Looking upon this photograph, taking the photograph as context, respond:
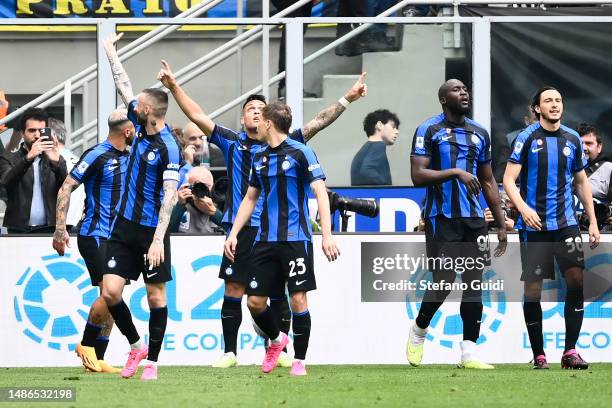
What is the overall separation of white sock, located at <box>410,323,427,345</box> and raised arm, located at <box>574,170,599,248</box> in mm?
Result: 1510

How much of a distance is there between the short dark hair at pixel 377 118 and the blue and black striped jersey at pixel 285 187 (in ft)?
9.85

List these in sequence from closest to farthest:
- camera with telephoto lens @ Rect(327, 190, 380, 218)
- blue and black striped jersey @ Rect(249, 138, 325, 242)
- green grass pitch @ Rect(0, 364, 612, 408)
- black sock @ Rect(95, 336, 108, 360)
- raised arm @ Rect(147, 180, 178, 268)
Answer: green grass pitch @ Rect(0, 364, 612, 408) < raised arm @ Rect(147, 180, 178, 268) < blue and black striped jersey @ Rect(249, 138, 325, 242) < black sock @ Rect(95, 336, 108, 360) < camera with telephoto lens @ Rect(327, 190, 380, 218)

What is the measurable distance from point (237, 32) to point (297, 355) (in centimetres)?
453

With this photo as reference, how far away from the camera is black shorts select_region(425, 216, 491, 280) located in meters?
11.7

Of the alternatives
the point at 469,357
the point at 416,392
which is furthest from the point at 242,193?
the point at 416,392

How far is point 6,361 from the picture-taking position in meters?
13.1

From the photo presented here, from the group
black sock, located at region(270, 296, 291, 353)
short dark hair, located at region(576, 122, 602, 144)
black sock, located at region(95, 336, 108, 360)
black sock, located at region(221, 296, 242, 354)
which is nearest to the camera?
black sock, located at region(221, 296, 242, 354)

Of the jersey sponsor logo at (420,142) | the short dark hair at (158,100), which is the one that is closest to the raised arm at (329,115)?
the jersey sponsor logo at (420,142)

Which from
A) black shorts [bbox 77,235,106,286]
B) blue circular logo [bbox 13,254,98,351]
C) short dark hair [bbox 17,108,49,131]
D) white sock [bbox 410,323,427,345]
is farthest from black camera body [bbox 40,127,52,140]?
white sock [bbox 410,323,427,345]

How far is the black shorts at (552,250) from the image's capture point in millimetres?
11672

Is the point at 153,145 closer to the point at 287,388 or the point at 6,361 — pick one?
the point at 287,388

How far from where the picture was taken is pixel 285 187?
1088 cm

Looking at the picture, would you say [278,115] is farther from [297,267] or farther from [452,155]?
[452,155]

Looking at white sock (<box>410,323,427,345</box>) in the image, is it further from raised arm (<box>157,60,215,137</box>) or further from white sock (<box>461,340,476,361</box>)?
raised arm (<box>157,60,215,137</box>)
